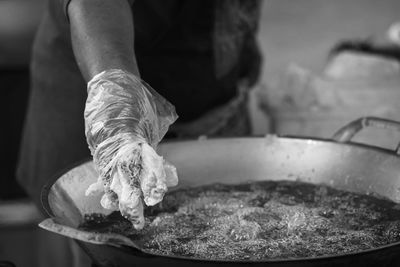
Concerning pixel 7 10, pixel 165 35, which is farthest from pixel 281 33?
pixel 165 35

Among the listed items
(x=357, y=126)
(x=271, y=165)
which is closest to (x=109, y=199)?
(x=271, y=165)

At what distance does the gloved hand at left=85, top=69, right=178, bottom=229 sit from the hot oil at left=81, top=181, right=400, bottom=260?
4.4 inches

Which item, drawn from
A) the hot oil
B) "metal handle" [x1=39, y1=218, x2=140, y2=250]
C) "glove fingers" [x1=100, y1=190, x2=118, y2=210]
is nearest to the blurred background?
the hot oil

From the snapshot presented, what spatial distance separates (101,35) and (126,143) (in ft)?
0.95

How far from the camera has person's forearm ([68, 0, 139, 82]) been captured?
128 centimetres

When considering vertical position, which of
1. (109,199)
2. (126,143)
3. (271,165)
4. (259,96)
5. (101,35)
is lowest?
(259,96)

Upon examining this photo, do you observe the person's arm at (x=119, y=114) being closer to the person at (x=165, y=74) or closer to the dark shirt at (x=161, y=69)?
the person at (x=165, y=74)

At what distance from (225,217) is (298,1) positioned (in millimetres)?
5292

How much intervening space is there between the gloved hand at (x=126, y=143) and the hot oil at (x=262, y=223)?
0.36 ft

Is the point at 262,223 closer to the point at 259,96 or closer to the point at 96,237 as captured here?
the point at 96,237

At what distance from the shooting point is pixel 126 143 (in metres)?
1.13

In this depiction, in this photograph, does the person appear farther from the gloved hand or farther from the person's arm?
the gloved hand

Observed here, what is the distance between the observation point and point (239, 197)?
152 centimetres

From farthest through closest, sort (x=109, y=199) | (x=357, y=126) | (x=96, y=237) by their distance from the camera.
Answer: (x=357, y=126)
(x=109, y=199)
(x=96, y=237)
